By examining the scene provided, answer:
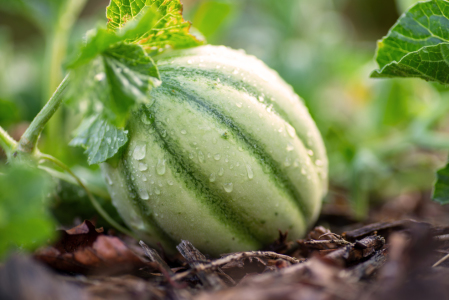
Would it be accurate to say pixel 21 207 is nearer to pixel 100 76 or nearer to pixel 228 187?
pixel 100 76

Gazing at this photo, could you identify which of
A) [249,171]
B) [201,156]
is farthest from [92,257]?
[249,171]

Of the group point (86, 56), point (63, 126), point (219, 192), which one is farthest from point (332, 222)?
point (63, 126)

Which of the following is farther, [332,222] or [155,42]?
[332,222]

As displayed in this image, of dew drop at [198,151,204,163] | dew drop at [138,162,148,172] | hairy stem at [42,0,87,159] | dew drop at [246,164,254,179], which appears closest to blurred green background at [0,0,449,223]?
hairy stem at [42,0,87,159]

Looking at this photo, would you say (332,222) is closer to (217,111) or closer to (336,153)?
(336,153)

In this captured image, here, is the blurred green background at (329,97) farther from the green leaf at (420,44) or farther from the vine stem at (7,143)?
the green leaf at (420,44)
